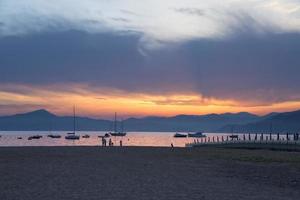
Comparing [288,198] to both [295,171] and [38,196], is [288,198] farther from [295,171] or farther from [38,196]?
[295,171]

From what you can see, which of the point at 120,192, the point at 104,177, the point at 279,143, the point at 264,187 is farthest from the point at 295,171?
the point at 279,143

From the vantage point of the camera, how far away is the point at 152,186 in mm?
20391

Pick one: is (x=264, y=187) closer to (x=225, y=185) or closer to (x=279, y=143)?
(x=225, y=185)

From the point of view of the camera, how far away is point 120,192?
1839cm

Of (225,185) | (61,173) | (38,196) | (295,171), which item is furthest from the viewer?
(295,171)

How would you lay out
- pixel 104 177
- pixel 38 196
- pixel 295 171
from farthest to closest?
pixel 295 171
pixel 104 177
pixel 38 196

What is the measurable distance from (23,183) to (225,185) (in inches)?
300

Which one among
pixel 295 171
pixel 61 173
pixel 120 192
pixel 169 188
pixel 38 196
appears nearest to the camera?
pixel 38 196

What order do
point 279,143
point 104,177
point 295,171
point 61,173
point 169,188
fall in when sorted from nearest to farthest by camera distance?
point 169,188 → point 104,177 → point 61,173 → point 295,171 → point 279,143

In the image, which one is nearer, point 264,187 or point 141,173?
point 264,187

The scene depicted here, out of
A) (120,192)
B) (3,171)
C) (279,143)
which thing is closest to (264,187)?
(120,192)

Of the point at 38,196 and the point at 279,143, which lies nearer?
the point at 38,196

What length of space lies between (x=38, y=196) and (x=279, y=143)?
51.5 metres

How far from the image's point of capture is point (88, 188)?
64.0 feet
